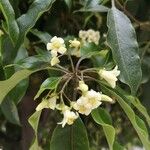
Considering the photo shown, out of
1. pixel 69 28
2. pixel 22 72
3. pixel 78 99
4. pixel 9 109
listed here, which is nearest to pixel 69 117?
pixel 78 99

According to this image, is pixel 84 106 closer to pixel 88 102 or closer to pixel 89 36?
pixel 88 102

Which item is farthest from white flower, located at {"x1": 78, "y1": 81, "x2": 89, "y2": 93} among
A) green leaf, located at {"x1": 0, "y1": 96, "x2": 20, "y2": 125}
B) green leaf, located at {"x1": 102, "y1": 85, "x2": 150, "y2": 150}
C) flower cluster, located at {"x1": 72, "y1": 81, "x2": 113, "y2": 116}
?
green leaf, located at {"x1": 0, "y1": 96, "x2": 20, "y2": 125}

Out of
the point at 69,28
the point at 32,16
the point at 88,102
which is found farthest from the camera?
the point at 69,28

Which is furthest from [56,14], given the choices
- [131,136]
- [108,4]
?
[131,136]

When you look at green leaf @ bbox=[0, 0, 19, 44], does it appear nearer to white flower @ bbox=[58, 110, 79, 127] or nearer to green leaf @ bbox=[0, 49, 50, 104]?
green leaf @ bbox=[0, 49, 50, 104]

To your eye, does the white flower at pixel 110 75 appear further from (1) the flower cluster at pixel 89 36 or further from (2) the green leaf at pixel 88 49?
(1) the flower cluster at pixel 89 36

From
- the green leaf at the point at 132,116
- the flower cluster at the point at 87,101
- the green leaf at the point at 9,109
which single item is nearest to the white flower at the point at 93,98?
the flower cluster at the point at 87,101
